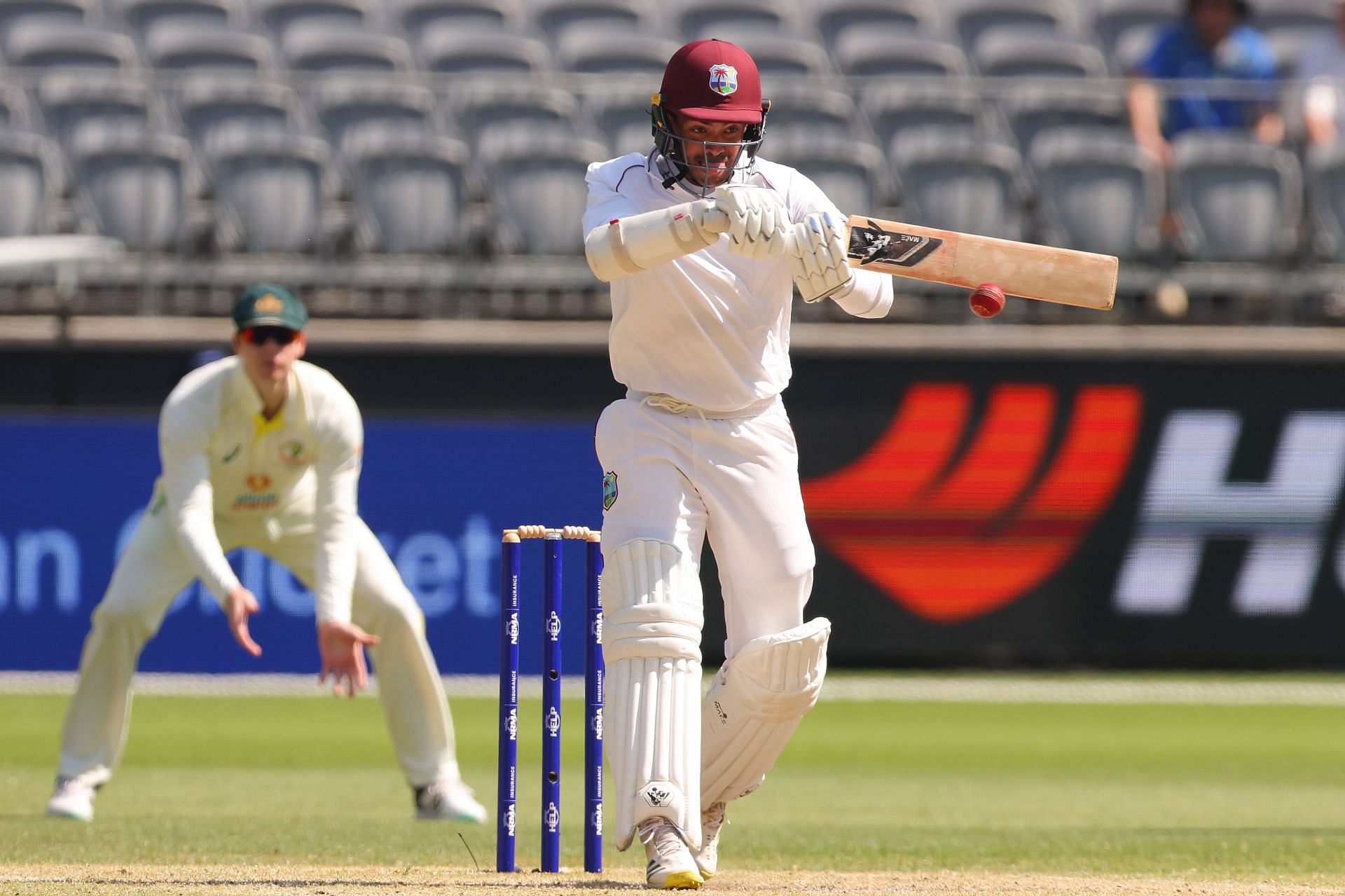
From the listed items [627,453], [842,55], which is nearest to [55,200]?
[842,55]

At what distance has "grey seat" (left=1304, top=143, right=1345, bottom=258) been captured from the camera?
11.6 meters

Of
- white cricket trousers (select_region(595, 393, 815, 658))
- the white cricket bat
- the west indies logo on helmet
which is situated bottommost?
white cricket trousers (select_region(595, 393, 815, 658))

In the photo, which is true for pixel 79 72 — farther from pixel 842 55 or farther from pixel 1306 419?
pixel 1306 419

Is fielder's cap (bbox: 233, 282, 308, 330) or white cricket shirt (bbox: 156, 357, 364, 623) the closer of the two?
white cricket shirt (bbox: 156, 357, 364, 623)

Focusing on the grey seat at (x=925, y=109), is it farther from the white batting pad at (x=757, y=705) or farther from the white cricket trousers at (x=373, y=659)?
the white batting pad at (x=757, y=705)

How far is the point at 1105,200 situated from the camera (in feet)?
37.6

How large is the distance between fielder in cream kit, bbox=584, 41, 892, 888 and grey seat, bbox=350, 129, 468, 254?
269 inches

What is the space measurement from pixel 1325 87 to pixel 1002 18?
2554 mm

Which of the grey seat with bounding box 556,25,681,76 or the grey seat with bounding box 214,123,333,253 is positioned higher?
the grey seat with bounding box 556,25,681,76

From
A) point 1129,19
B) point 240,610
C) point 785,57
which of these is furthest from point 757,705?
point 1129,19

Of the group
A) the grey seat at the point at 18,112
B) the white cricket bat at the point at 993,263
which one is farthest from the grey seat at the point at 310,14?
the white cricket bat at the point at 993,263

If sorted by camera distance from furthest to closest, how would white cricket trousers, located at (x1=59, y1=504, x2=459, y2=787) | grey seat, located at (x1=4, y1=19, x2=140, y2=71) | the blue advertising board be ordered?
grey seat, located at (x1=4, y1=19, x2=140, y2=71)
the blue advertising board
white cricket trousers, located at (x1=59, y1=504, x2=459, y2=787)

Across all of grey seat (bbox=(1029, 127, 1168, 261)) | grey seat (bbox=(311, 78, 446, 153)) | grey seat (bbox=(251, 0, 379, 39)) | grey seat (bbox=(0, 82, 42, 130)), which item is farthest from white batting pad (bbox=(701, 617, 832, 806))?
grey seat (bbox=(251, 0, 379, 39))

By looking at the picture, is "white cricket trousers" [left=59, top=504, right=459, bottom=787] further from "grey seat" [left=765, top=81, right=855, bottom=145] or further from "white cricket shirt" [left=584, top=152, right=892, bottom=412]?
"grey seat" [left=765, top=81, right=855, bottom=145]
